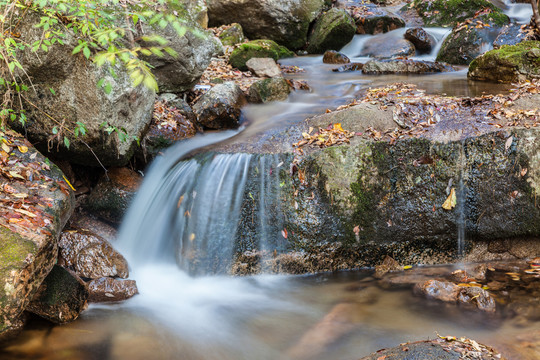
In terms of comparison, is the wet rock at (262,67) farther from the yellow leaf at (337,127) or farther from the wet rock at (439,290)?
the wet rock at (439,290)

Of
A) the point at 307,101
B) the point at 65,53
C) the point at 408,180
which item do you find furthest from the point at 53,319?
the point at 307,101

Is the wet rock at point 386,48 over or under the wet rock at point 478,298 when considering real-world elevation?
over

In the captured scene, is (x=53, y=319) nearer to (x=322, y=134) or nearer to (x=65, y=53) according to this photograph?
(x=65, y=53)

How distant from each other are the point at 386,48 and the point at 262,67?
16.3 ft

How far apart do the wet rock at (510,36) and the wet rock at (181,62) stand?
801 cm

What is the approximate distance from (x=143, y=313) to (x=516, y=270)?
437 centimetres

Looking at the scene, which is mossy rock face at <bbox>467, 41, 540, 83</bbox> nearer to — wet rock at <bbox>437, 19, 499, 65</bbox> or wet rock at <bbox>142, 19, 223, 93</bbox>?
wet rock at <bbox>437, 19, 499, 65</bbox>

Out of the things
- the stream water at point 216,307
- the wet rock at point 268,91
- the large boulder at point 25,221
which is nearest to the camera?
the large boulder at point 25,221

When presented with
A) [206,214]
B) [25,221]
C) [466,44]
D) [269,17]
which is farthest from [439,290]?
[269,17]

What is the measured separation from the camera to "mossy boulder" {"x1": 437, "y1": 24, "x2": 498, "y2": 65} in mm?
11164

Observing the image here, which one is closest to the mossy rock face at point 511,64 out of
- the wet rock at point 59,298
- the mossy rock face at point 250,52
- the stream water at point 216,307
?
the stream water at point 216,307

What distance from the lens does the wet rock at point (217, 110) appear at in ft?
22.9

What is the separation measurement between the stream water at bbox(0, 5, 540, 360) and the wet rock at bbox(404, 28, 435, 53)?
27.6 ft

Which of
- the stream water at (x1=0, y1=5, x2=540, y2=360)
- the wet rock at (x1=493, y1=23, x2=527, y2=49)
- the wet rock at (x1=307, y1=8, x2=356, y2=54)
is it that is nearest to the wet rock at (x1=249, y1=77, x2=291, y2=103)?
the stream water at (x1=0, y1=5, x2=540, y2=360)
